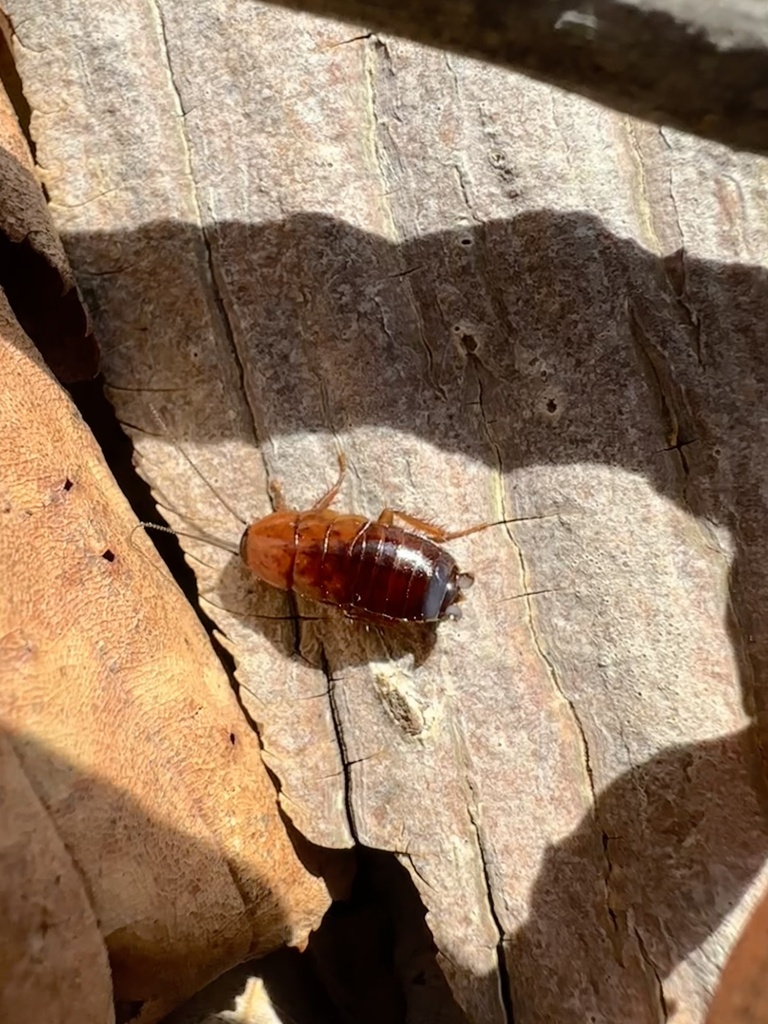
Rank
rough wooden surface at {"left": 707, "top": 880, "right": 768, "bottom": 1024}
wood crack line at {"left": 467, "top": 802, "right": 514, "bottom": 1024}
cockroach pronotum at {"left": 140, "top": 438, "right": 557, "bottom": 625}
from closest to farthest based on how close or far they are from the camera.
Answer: rough wooden surface at {"left": 707, "top": 880, "right": 768, "bottom": 1024}, wood crack line at {"left": 467, "top": 802, "right": 514, "bottom": 1024}, cockroach pronotum at {"left": 140, "top": 438, "right": 557, "bottom": 625}

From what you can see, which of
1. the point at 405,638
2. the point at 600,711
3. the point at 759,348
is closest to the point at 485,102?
the point at 759,348

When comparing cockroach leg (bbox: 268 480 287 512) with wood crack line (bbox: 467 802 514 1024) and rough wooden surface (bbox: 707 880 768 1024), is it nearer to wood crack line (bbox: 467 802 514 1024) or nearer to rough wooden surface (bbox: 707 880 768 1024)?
wood crack line (bbox: 467 802 514 1024)

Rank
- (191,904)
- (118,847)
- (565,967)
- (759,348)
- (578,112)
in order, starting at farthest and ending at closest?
1. (578,112)
2. (759,348)
3. (565,967)
4. (191,904)
5. (118,847)

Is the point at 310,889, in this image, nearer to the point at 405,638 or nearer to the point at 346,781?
the point at 346,781

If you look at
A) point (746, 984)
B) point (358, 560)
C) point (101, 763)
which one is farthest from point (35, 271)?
point (746, 984)

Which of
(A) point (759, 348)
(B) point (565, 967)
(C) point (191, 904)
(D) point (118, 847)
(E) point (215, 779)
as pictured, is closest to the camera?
(D) point (118, 847)

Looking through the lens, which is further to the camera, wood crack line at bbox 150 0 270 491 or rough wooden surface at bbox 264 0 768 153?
wood crack line at bbox 150 0 270 491

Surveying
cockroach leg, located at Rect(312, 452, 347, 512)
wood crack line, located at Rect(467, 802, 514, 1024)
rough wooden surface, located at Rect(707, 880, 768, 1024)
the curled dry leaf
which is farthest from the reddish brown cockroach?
rough wooden surface, located at Rect(707, 880, 768, 1024)
